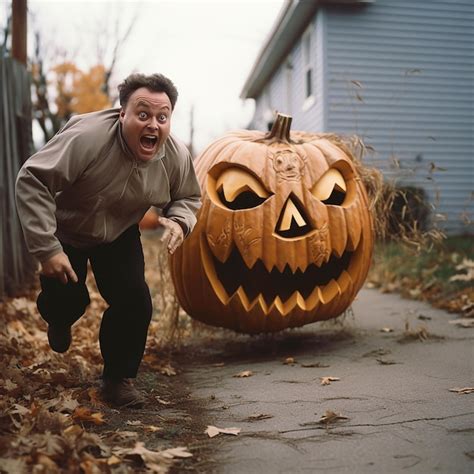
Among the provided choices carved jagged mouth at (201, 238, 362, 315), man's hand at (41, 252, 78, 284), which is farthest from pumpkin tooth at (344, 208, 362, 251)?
man's hand at (41, 252, 78, 284)

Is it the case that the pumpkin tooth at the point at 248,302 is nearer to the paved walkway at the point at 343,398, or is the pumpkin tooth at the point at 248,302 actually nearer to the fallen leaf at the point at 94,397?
the paved walkway at the point at 343,398

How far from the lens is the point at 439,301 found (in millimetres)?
5605

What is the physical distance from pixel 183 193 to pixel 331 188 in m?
1.14

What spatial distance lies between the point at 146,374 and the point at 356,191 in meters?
1.70


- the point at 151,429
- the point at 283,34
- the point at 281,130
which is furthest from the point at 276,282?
the point at 283,34

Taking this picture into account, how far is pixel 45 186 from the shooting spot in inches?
101

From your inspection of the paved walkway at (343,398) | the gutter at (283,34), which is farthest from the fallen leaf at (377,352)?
the gutter at (283,34)

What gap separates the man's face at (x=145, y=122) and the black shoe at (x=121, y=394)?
1.01 metres

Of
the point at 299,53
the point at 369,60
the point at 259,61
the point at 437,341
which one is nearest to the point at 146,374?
the point at 437,341

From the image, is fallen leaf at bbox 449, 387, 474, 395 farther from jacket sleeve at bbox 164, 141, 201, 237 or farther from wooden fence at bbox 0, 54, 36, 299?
wooden fence at bbox 0, 54, 36, 299

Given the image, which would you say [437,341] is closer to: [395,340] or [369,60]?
[395,340]

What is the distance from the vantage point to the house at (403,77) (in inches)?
440

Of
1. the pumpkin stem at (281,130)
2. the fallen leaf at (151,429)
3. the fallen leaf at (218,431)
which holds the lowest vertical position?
the fallen leaf at (218,431)

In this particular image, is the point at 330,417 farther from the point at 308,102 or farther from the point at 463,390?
the point at 308,102
